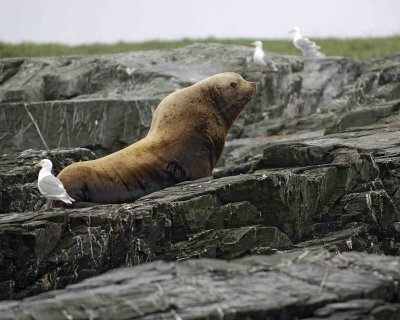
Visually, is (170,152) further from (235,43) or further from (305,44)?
(235,43)

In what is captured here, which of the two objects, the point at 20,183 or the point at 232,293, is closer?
the point at 232,293

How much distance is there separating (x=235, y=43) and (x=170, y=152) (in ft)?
66.5

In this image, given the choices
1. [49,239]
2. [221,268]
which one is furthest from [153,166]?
[221,268]

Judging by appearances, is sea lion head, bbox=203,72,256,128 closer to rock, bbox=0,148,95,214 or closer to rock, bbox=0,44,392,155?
rock, bbox=0,148,95,214

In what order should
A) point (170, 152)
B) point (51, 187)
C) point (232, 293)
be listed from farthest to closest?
point (170, 152)
point (51, 187)
point (232, 293)

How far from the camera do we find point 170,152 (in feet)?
44.4

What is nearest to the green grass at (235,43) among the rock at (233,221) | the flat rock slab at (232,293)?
the rock at (233,221)

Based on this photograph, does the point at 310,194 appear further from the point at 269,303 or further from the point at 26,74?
the point at 26,74

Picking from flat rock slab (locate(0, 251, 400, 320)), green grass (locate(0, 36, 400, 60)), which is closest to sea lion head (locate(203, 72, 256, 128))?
flat rock slab (locate(0, 251, 400, 320))

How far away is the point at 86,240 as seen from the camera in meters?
10.8

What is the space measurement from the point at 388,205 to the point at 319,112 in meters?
8.58

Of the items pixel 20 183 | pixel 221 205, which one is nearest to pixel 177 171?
pixel 221 205

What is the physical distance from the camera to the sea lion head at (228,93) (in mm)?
14750

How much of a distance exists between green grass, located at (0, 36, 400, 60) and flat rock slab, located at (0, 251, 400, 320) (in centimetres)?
2284
